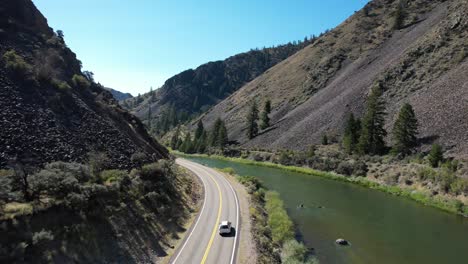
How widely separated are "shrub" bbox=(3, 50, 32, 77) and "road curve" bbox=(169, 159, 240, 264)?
2100 centimetres

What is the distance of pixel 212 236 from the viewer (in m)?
25.7

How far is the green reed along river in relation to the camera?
2619 cm

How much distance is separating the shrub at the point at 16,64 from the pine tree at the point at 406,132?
57.5m

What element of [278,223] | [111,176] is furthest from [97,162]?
[278,223]

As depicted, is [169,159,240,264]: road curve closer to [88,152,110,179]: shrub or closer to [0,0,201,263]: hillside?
[0,0,201,263]: hillside

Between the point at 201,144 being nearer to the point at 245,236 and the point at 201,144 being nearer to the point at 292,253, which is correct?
the point at 245,236

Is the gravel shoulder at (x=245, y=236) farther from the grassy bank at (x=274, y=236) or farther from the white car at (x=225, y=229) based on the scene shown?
the white car at (x=225, y=229)

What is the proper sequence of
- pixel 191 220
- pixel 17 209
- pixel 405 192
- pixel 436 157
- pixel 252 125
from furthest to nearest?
pixel 252 125 < pixel 436 157 < pixel 405 192 < pixel 191 220 < pixel 17 209

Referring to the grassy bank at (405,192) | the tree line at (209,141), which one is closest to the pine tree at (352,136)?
the grassy bank at (405,192)

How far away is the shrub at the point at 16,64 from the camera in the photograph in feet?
97.3

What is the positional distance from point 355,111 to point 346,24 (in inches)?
3784

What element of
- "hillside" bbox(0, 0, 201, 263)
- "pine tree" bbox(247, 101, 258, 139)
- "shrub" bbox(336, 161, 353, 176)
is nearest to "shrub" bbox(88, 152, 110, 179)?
"hillside" bbox(0, 0, 201, 263)

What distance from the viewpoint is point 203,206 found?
35469mm

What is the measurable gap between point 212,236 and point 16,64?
2334cm
